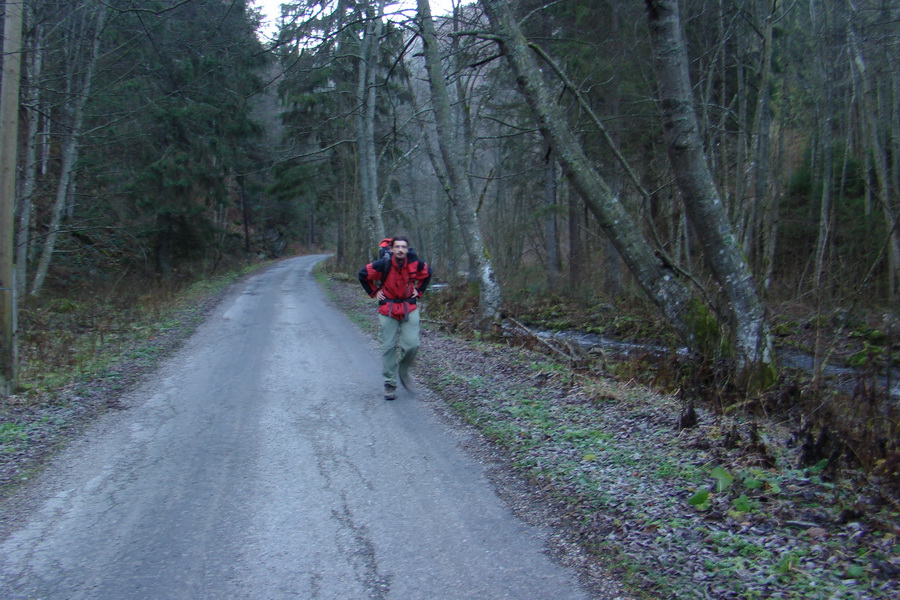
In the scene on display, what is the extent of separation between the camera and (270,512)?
16.1 feet

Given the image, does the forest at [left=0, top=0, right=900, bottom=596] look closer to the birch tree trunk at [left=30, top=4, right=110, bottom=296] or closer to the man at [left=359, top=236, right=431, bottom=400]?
the birch tree trunk at [left=30, top=4, right=110, bottom=296]

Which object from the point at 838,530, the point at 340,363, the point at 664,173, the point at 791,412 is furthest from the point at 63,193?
the point at 838,530

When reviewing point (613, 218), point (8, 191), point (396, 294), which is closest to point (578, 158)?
point (613, 218)

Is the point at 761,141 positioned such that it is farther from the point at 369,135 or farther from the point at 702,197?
the point at 369,135

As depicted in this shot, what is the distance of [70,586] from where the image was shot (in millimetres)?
3879

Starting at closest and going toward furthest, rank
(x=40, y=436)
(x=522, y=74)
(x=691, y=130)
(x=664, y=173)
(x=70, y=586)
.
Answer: (x=70, y=586) → (x=40, y=436) → (x=691, y=130) → (x=522, y=74) → (x=664, y=173)

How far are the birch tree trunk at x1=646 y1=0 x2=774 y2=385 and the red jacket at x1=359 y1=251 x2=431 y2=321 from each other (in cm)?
335

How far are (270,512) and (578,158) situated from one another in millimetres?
6260

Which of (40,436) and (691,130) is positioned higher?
(691,130)

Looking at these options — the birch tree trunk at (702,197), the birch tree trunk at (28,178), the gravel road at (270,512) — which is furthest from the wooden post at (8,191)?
the birch tree trunk at (702,197)

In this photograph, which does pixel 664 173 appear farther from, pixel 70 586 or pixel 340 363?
pixel 70 586

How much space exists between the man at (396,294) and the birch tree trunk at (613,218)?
253 cm

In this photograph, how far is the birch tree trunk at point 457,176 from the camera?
14.0 meters

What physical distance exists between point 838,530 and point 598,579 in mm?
1463
